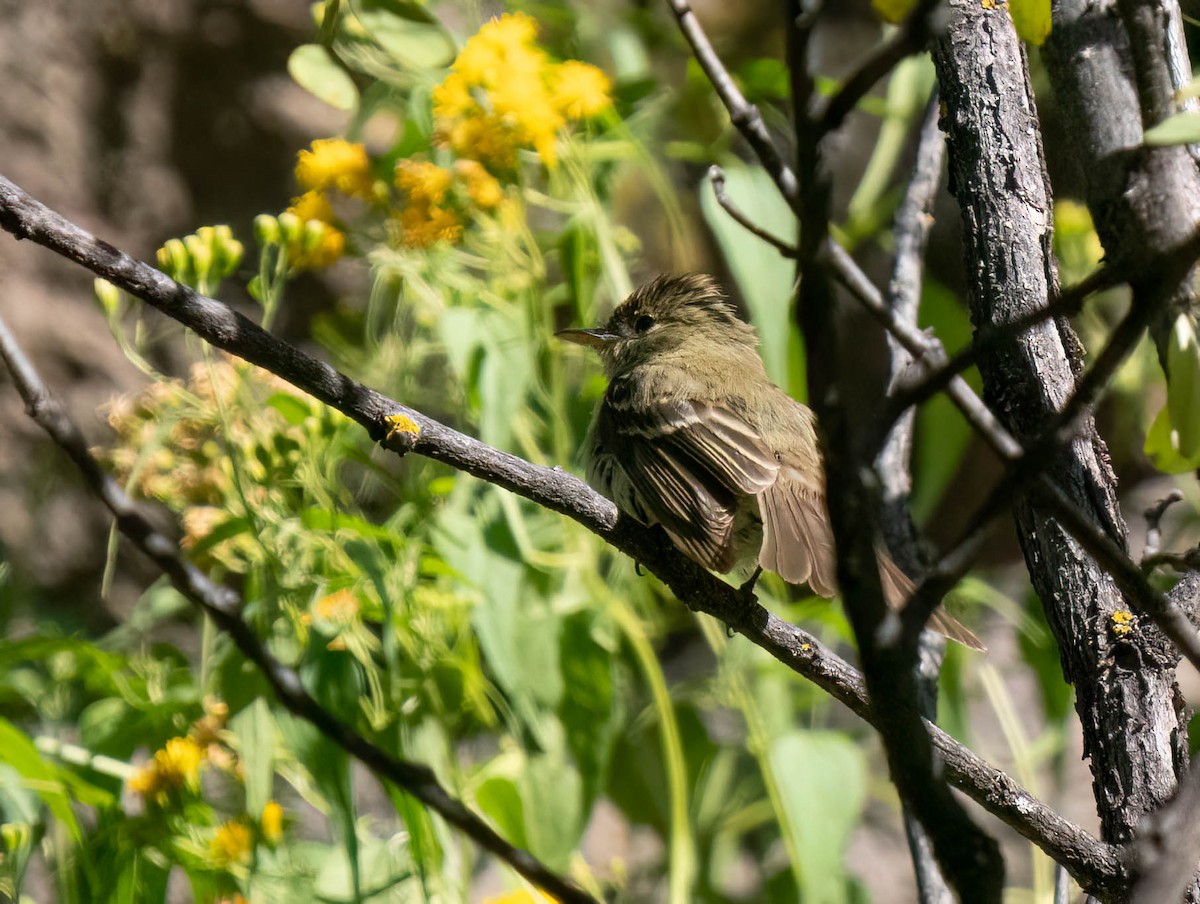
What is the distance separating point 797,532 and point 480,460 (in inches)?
41.8

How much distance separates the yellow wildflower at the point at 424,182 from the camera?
10.3 ft

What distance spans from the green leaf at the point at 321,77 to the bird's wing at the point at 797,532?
1.55 meters

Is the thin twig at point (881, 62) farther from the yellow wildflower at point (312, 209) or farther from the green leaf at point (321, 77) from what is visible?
the green leaf at point (321, 77)

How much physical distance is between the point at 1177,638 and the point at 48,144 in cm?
455

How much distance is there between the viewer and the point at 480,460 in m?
1.90

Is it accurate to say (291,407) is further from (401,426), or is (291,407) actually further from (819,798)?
(819,798)

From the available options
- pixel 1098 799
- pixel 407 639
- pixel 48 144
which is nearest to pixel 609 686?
pixel 407 639

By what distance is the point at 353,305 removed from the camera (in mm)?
Answer: 4750

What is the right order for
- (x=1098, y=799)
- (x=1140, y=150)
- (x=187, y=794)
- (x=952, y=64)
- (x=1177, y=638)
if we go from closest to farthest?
1. (x=1177, y=638)
2. (x=1140, y=150)
3. (x=1098, y=799)
4. (x=952, y=64)
5. (x=187, y=794)

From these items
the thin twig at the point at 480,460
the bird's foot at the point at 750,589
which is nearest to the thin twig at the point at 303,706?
the thin twig at the point at 480,460

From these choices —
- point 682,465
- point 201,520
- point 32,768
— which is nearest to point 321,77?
point 201,520

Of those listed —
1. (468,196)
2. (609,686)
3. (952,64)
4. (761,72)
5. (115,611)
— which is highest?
(952,64)

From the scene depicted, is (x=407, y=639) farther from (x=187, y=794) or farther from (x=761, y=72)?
(x=761, y=72)

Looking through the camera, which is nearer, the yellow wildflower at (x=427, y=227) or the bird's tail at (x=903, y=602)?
the bird's tail at (x=903, y=602)
